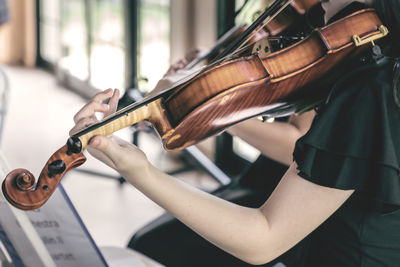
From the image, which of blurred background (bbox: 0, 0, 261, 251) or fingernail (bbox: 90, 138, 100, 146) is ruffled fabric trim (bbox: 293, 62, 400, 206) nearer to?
fingernail (bbox: 90, 138, 100, 146)

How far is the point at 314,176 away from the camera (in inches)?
29.6

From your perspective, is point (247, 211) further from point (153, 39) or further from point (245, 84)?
point (153, 39)

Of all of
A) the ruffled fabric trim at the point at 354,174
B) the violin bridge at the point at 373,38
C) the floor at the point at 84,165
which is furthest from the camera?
the floor at the point at 84,165

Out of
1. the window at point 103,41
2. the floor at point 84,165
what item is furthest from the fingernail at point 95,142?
the window at point 103,41

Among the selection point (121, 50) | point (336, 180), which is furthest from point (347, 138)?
point (121, 50)

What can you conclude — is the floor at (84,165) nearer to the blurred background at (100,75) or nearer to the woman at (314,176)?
the blurred background at (100,75)

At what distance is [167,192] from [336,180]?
213 millimetres

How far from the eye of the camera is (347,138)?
2.48ft

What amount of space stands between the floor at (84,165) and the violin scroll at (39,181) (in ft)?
5.59

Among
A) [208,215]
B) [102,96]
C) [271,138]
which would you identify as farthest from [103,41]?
[208,215]

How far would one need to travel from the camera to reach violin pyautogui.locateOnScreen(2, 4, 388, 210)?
84cm

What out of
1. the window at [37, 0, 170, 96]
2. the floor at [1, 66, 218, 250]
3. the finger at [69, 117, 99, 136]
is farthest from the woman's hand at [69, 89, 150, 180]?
the window at [37, 0, 170, 96]

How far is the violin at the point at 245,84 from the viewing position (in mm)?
842

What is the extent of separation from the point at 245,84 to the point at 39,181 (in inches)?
13.1
